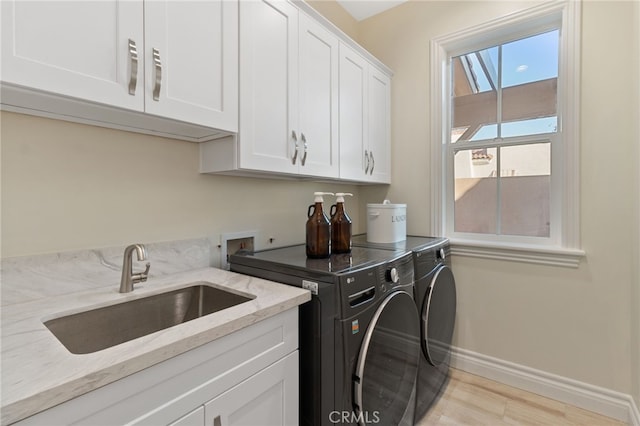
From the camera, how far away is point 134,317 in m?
1.09

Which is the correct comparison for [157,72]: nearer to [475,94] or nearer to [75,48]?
[75,48]

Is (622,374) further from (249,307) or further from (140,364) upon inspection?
(140,364)

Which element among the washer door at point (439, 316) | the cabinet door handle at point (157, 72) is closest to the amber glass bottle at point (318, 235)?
the washer door at point (439, 316)

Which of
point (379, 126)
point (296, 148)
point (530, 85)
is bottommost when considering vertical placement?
point (296, 148)

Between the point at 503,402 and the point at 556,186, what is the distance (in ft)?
4.51

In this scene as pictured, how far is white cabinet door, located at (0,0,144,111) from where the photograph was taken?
0.74m

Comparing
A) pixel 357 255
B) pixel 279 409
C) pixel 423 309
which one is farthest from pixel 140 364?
pixel 423 309

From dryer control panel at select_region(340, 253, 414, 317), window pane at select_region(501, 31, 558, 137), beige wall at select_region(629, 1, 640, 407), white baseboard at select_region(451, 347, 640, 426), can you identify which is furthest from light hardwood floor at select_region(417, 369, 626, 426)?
window pane at select_region(501, 31, 558, 137)

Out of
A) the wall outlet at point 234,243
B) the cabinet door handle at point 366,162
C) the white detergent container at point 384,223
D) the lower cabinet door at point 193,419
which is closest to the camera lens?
the lower cabinet door at point 193,419

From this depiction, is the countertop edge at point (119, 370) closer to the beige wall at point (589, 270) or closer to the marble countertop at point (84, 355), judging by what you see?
the marble countertop at point (84, 355)

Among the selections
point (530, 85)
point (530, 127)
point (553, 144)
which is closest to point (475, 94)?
point (530, 85)

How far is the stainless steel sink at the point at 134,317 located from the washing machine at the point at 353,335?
22 cm

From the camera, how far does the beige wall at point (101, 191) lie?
972 millimetres

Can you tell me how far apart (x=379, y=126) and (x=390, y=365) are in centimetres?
166
